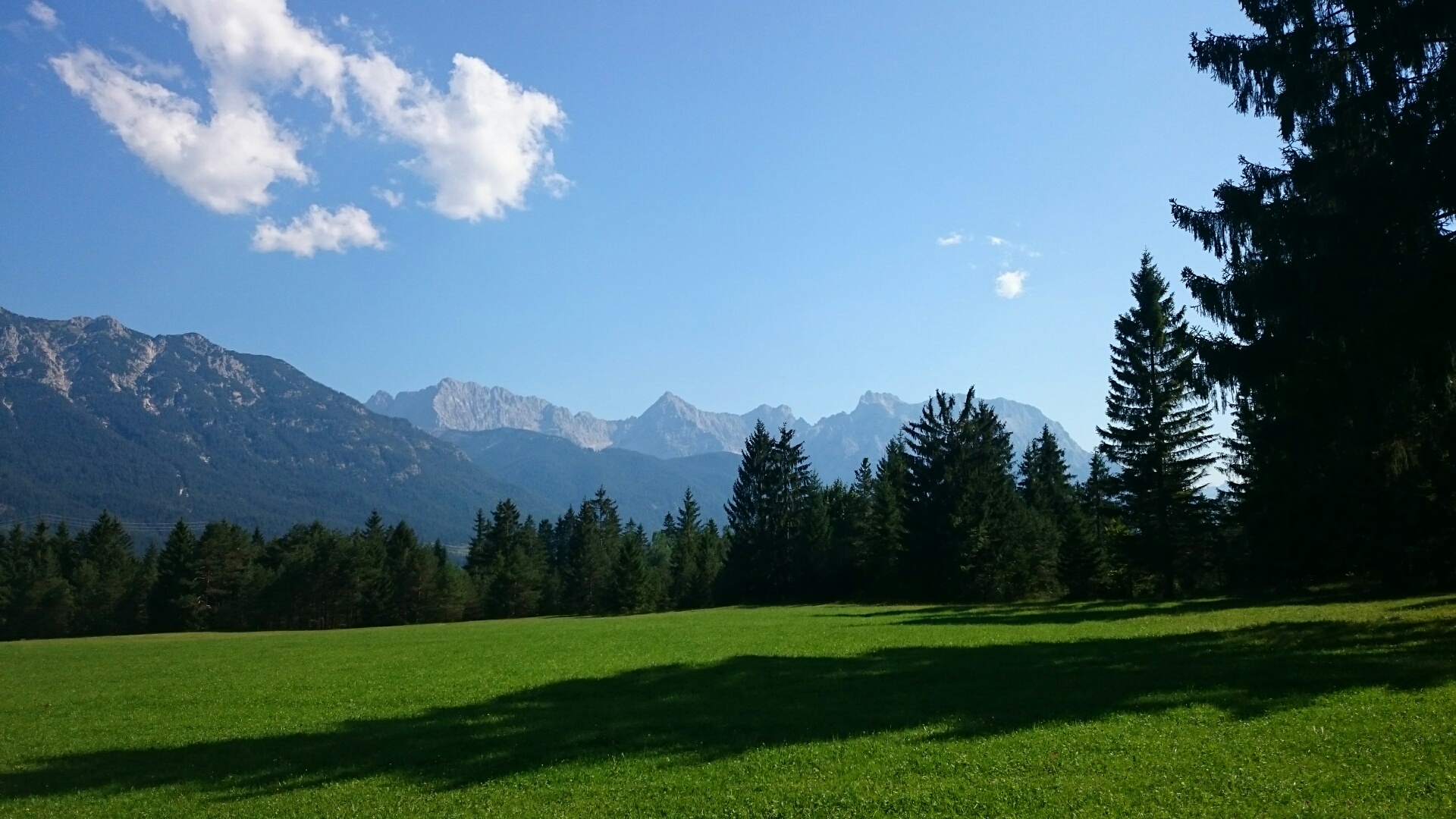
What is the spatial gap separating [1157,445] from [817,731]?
131 feet

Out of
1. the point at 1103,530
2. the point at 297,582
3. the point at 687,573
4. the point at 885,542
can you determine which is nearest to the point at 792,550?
the point at 885,542

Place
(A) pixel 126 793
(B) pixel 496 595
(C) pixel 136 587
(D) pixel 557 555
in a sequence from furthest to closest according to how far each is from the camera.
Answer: (D) pixel 557 555 → (B) pixel 496 595 → (C) pixel 136 587 → (A) pixel 126 793

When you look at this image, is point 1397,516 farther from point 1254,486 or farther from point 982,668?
point 982,668

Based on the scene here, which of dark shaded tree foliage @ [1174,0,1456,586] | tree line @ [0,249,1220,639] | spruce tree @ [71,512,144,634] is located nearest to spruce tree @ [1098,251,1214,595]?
tree line @ [0,249,1220,639]

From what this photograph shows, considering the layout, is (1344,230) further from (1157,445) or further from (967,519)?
(967,519)

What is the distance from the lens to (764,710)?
15.8 metres

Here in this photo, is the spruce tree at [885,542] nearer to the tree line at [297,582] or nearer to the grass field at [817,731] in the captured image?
the tree line at [297,582]

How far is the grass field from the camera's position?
10117 millimetres

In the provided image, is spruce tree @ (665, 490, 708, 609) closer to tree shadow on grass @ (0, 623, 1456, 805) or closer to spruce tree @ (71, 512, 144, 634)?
spruce tree @ (71, 512, 144, 634)

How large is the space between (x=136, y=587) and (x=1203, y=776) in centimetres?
10568

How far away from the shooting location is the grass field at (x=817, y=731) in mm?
10117

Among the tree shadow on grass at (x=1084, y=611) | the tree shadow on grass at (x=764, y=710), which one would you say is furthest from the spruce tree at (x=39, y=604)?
the tree shadow on grass at (x=764, y=710)

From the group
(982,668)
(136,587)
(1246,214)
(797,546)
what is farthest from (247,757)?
(136,587)

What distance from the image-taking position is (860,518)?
77.0 metres
